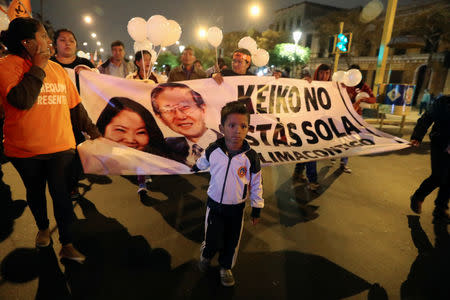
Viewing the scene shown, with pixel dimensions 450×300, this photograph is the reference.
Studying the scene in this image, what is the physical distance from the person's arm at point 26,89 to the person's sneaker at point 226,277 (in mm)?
2049

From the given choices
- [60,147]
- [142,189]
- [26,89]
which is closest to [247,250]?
[142,189]

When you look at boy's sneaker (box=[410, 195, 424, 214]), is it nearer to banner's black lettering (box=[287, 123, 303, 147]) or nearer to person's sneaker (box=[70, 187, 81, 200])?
banner's black lettering (box=[287, 123, 303, 147])

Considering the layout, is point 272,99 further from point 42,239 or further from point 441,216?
point 42,239

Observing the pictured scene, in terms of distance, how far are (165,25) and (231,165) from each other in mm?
3000

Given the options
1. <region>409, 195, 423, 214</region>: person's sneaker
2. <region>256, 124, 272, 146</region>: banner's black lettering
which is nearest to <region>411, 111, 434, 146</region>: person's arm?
<region>409, 195, 423, 214</region>: person's sneaker

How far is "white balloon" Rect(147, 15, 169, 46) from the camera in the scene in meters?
4.19

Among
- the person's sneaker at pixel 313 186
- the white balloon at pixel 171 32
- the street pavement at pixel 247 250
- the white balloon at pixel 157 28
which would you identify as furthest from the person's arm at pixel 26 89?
the person's sneaker at pixel 313 186

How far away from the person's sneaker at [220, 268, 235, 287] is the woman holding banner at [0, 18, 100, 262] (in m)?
1.33

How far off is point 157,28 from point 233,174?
120 inches

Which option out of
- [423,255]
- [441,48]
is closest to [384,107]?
[423,255]

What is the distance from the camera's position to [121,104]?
3490 millimetres

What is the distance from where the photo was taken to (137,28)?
4.62m

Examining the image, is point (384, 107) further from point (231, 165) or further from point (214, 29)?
point (231, 165)

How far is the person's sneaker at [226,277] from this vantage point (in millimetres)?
2387
